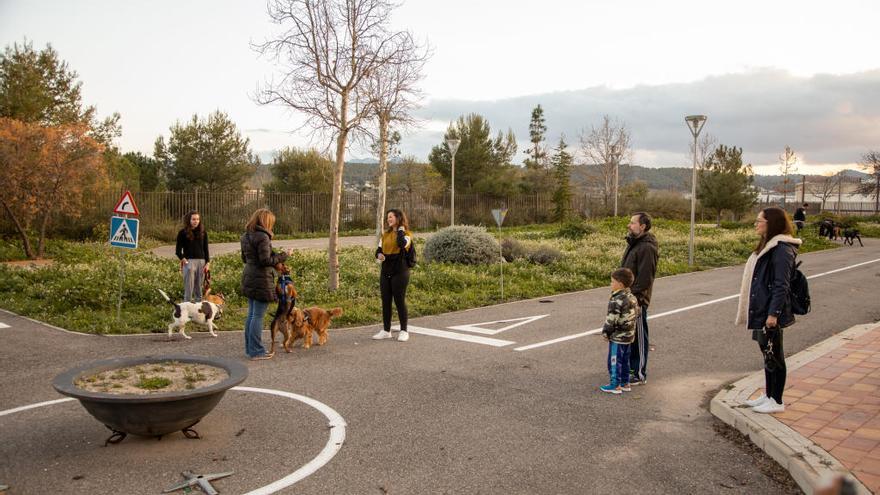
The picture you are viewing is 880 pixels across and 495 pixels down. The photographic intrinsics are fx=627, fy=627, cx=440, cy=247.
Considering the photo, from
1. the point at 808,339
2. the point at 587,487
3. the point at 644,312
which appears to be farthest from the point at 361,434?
the point at 808,339

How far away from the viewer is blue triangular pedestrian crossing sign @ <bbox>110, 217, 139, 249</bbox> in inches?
398

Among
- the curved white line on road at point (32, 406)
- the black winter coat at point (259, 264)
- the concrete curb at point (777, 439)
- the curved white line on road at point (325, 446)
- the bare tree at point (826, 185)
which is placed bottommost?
the curved white line on road at point (32, 406)

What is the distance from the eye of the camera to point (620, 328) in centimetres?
639

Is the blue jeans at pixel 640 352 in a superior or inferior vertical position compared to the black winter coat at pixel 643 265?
inferior

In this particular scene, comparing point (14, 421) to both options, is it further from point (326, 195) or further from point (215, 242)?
point (326, 195)

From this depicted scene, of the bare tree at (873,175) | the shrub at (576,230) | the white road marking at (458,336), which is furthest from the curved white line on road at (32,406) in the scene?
the bare tree at (873,175)

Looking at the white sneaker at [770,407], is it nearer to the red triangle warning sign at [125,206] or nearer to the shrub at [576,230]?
the red triangle warning sign at [125,206]

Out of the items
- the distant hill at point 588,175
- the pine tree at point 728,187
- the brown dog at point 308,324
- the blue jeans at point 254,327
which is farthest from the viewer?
the pine tree at point 728,187

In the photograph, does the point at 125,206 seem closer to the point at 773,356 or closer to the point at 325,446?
the point at 325,446

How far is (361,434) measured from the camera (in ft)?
17.1

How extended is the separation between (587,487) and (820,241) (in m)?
30.6

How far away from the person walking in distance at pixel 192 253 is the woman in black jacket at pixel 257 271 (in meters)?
2.83

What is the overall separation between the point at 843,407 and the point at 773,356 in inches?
38.7

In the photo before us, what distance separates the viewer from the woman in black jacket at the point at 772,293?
17.4 feet
